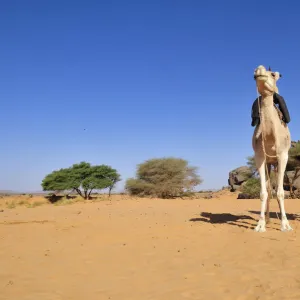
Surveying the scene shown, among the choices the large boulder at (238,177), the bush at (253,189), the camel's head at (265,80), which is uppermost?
the large boulder at (238,177)

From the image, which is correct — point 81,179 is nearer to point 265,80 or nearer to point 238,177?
point 238,177

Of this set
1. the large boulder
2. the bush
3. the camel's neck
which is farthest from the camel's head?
the large boulder

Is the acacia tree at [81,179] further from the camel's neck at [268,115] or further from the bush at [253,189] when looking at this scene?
the camel's neck at [268,115]

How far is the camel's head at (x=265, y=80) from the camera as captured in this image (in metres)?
7.93

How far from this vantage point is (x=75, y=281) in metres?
4.63

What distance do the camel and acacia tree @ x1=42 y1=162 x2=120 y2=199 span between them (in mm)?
27322

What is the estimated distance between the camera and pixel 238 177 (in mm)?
41438

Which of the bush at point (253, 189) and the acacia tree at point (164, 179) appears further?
the acacia tree at point (164, 179)

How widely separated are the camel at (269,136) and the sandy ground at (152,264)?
0.78 meters

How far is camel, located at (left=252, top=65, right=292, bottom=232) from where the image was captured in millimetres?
8086

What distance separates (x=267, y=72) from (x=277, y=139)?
1664 mm

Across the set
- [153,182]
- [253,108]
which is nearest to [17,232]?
[253,108]

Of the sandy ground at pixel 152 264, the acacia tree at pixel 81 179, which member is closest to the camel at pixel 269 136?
the sandy ground at pixel 152 264

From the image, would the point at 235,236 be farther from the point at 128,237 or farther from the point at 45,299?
the point at 45,299
